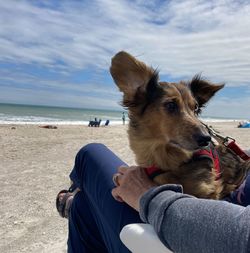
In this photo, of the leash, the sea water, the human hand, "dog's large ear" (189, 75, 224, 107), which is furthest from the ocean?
the human hand

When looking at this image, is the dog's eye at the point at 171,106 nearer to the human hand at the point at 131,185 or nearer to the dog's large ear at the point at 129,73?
the dog's large ear at the point at 129,73

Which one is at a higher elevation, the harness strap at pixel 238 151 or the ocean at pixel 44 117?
the harness strap at pixel 238 151

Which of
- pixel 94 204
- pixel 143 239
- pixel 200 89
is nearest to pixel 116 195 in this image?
pixel 94 204

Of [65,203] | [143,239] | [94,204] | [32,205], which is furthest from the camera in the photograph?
[32,205]

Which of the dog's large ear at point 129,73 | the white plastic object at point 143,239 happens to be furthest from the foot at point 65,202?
the white plastic object at point 143,239

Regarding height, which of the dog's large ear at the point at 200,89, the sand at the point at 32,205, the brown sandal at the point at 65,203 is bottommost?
the sand at the point at 32,205

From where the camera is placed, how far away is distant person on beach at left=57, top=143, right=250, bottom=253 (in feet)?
3.72

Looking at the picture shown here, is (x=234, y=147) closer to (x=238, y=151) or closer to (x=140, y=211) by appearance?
(x=238, y=151)

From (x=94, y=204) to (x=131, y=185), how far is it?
2.10 ft

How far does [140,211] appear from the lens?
4.94 ft

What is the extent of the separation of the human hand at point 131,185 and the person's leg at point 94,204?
4.3 inches

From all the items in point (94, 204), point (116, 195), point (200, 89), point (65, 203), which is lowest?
point (65, 203)

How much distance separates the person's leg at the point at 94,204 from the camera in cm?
215

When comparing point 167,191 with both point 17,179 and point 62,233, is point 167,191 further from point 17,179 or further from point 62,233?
point 17,179
